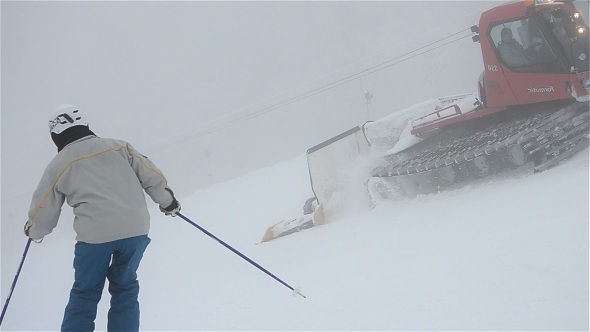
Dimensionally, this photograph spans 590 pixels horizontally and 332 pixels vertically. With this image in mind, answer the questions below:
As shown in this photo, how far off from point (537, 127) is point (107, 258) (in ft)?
20.2

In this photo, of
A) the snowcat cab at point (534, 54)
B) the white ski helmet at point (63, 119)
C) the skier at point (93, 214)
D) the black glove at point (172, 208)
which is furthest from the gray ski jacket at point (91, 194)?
the snowcat cab at point (534, 54)

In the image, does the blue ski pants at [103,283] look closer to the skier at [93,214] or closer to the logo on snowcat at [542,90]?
the skier at [93,214]

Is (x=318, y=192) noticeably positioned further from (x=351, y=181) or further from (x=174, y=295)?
(x=174, y=295)

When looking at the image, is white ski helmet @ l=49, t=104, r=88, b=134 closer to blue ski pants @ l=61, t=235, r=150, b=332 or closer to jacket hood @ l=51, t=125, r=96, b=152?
jacket hood @ l=51, t=125, r=96, b=152

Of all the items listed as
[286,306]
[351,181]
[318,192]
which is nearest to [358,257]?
[286,306]

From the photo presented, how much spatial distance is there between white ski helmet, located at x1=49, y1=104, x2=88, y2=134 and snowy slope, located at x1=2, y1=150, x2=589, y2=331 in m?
2.17

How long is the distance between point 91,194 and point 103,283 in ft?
2.03

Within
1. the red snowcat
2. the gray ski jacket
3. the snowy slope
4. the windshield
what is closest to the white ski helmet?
the gray ski jacket

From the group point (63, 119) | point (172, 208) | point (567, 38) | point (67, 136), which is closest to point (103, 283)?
point (172, 208)

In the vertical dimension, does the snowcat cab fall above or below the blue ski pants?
above

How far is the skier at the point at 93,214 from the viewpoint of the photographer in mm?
2738

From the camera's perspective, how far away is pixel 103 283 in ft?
9.33

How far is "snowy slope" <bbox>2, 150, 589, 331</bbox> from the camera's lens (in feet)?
9.12

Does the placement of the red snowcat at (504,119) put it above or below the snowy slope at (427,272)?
above
